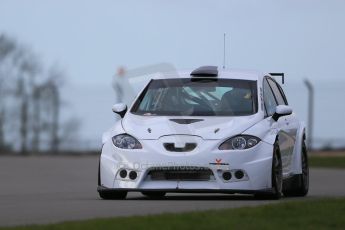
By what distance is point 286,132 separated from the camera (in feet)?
54.4

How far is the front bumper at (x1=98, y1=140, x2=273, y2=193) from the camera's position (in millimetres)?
14883

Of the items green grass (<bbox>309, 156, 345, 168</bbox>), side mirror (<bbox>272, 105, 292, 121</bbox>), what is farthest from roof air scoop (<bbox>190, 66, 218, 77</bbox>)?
green grass (<bbox>309, 156, 345, 168</bbox>)

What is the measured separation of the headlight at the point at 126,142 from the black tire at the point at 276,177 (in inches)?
60.9

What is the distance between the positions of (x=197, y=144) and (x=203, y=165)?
0.89ft

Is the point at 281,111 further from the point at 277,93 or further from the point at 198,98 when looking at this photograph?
the point at 277,93

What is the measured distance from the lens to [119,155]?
15172 millimetres

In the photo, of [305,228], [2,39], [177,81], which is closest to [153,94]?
[177,81]

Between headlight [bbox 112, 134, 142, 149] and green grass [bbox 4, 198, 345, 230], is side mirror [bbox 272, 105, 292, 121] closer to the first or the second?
headlight [bbox 112, 134, 142, 149]

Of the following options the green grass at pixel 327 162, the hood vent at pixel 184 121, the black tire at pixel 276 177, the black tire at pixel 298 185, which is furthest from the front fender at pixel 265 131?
the green grass at pixel 327 162

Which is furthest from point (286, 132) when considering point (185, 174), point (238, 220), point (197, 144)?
point (238, 220)

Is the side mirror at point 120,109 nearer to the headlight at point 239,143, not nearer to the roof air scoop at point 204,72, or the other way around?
the roof air scoop at point 204,72

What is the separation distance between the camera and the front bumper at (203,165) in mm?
14883

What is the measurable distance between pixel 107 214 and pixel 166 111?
3.26 meters

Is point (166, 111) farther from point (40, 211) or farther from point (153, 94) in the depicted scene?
point (40, 211)
